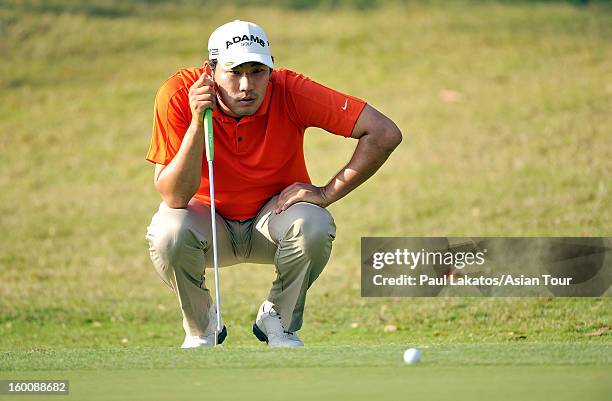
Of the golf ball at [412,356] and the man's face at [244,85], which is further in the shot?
the man's face at [244,85]

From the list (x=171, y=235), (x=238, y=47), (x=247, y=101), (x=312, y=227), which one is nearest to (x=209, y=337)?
(x=171, y=235)

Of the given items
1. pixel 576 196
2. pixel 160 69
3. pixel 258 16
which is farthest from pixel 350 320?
pixel 258 16

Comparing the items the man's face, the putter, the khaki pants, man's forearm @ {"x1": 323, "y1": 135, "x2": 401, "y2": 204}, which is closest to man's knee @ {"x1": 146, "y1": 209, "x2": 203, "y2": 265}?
the khaki pants

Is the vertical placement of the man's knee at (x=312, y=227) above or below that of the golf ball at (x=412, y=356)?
above

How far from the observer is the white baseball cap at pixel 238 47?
19.5 ft

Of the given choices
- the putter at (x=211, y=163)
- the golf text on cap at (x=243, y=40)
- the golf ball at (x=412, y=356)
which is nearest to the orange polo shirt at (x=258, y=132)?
the putter at (x=211, y=163)

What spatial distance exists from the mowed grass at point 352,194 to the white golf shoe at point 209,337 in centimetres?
39

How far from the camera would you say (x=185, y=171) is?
587cm

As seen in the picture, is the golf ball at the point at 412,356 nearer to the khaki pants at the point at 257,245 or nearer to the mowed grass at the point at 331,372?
the mowed grass at the point at 331,372

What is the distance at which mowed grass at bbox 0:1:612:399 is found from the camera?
509cm

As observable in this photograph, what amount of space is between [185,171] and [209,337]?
983 millimetres

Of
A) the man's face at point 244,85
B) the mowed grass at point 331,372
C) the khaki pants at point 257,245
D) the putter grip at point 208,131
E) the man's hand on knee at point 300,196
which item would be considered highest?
the man's face at point 244,85

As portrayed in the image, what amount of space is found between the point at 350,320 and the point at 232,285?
2.10 m

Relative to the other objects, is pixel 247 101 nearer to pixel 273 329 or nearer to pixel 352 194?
pixel 273 329
